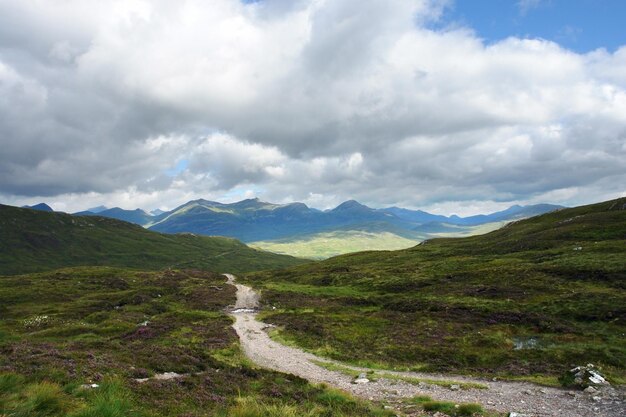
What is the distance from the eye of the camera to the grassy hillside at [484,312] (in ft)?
111

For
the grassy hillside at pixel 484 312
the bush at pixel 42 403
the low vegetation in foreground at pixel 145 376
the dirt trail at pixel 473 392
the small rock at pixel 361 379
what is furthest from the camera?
the grassy hillside at pixel 484 312

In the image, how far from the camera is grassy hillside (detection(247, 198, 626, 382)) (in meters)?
33.9

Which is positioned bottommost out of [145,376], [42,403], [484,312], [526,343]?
[526,343]

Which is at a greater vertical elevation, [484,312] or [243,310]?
[484,312]

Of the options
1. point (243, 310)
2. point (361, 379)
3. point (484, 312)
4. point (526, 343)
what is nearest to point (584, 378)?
point (526, 343)

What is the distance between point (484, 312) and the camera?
5100cm

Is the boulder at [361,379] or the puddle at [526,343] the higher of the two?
the boulder at [361,379]

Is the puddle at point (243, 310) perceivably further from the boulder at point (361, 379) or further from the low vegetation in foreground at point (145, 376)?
the boulder at point (361, 379)

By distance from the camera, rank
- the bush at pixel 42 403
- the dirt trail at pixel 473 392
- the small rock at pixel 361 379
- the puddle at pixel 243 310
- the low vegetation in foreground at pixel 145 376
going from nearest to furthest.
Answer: the bush at pixel 42 403 < the low vegetation in foreground at pixel 145 376 < the dirt trail at pixel 473 392 < the small rock at pixel 361 379 < the puddle at pixel 243 310

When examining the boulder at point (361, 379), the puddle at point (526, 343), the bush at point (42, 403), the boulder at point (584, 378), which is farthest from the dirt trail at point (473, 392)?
the bush at point (42, 403)

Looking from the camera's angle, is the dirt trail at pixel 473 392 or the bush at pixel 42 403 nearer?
the bush at pixel 42 403

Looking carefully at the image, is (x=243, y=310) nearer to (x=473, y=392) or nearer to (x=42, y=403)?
(x=473, y=392)

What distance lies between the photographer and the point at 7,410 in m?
11.0

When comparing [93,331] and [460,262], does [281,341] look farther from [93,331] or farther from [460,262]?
[460,262]
